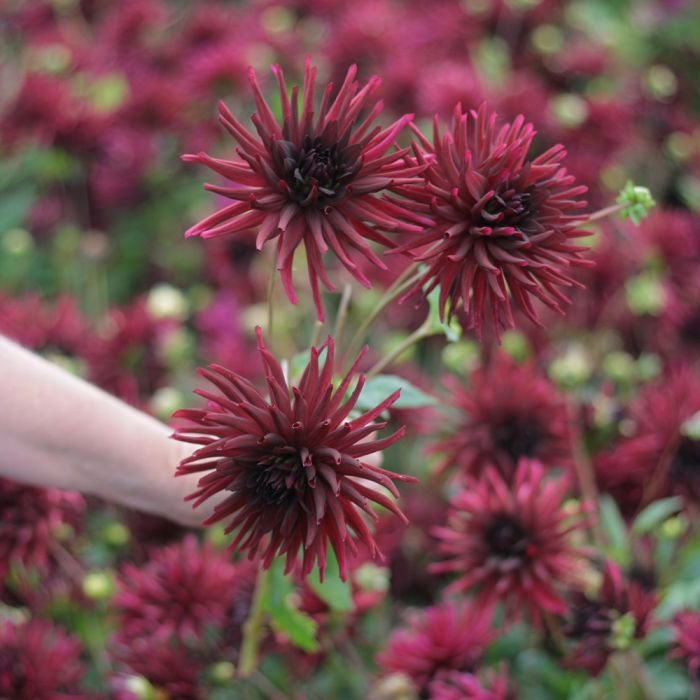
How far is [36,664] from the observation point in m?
0.69

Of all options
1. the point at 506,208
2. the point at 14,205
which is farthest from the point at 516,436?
the point at 14,205

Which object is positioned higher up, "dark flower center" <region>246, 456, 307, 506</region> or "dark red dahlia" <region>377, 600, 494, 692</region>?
"dark flower center" <region>246, 456, 307, 506</region>

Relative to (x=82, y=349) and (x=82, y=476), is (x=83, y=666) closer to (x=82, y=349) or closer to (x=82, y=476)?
(x=82, y=476)

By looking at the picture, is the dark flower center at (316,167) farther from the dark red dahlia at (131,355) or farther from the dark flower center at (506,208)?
the dark red dahlia at (131,355)

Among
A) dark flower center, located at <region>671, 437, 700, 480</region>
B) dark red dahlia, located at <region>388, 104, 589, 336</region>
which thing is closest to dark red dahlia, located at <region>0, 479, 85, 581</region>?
dark red dahlia, located at <region>388, 104, 589, 336</region>

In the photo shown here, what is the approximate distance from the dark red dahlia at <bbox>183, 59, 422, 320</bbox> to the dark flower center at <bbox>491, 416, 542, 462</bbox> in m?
0.34

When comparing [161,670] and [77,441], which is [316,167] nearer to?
[77,441]

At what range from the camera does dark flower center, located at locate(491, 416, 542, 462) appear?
745 mm

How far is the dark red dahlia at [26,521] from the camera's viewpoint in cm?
71

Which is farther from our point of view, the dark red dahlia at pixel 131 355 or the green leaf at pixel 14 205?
the green leaf at pixel 14 205

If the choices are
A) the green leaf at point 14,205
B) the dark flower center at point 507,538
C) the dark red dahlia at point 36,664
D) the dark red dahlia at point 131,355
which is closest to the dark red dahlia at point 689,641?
the dark flower center at point 507,538

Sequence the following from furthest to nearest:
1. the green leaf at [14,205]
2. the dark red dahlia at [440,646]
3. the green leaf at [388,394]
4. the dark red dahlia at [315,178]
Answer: the green leaf at [14,205], the dark red dahlia at [440,646], the green leaf at [388,394], the dark red dahlia at [315,178]

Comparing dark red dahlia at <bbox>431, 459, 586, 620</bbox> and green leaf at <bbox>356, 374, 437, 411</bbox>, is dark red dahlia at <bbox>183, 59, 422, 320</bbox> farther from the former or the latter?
dark red dahlia at <bbox>431, 459, 586, 620</bbox>

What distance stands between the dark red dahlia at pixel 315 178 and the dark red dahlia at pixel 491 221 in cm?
2
